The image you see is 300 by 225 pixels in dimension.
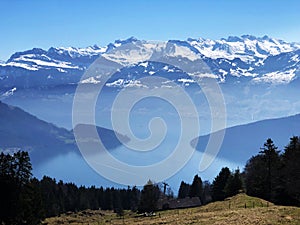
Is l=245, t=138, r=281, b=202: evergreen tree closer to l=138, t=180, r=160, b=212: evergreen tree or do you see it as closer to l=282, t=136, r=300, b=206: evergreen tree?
l=282, t=136, r=300, b=206: evergreen tree

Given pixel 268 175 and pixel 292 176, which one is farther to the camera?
pixel 268 175

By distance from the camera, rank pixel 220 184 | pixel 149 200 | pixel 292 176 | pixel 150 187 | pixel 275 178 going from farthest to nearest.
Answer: pixel 220 184
pixel 150 187
pixel 149 200
pixel 275 178
pixel 292 176

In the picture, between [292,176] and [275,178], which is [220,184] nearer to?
[275,178]

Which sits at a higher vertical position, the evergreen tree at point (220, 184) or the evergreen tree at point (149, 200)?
the evergreen tree at point (220, 184)

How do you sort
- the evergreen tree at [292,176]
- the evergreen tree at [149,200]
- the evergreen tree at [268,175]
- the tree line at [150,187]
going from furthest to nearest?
1. the evergreen tree at [149,200]
2. the evergreen tree at [268,175]
3. the evergreen tree at [292,176]
4. the tree line at [150,187]

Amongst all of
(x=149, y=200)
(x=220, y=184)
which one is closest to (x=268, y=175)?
(x=149, y=200)

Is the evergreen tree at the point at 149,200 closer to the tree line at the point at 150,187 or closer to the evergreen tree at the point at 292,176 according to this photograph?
the tree line at the point at 150,187

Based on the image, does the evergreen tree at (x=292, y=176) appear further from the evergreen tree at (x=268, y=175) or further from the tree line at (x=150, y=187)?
the evergreen tree at (x=268, y=175)

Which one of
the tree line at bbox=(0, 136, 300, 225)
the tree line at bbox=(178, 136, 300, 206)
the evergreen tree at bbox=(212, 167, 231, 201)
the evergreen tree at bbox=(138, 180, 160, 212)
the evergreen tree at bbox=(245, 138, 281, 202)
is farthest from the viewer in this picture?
the evergreen tree at bbox=(212, 167, 231, 201)

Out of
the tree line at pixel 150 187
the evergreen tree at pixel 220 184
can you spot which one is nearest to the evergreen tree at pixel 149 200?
the tree line at pixel 150 187

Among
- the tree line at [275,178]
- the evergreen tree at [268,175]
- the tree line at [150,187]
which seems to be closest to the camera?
the tree line at [150,187]

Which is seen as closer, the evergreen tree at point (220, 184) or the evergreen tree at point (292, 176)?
the evergreen tree at point (292, 176)

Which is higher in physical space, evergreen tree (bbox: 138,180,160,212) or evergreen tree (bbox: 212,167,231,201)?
evergreen tree (bbox: 212,167,231,201)

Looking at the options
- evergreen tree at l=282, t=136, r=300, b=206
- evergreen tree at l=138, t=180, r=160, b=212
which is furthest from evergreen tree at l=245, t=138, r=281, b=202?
evergreen tree at l=138, t=180, r=160, b=212
